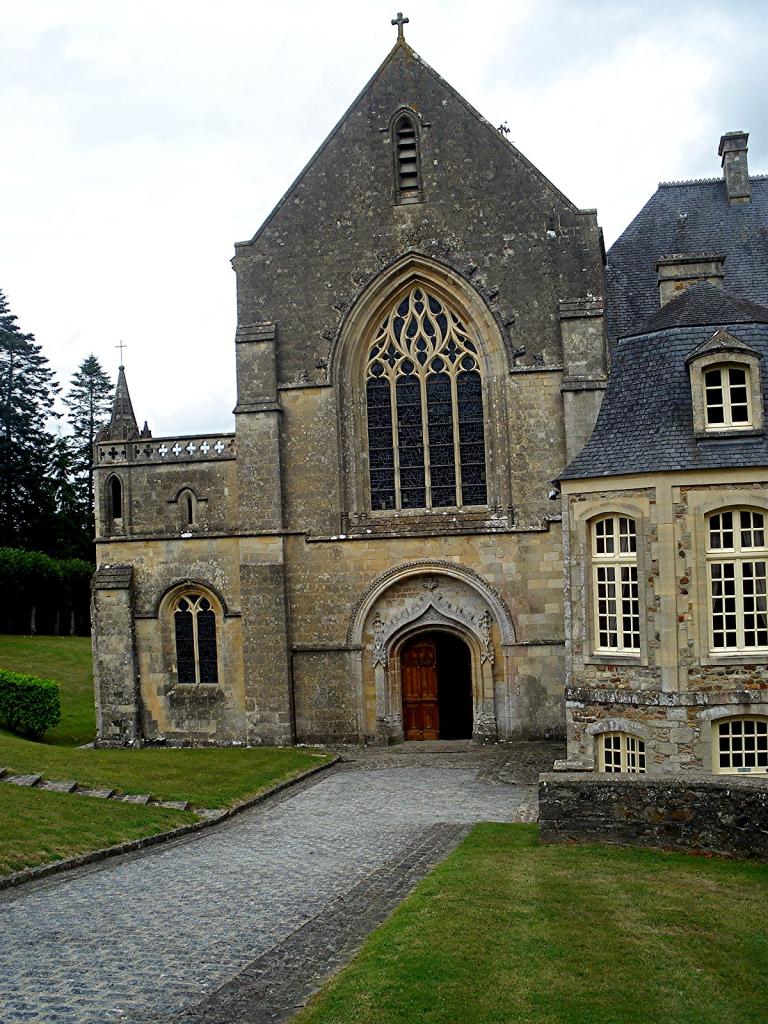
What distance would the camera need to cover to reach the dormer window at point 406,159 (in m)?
26.9

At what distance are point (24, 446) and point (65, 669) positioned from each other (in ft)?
69.6

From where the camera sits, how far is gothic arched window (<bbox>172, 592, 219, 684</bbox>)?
89.2 feet

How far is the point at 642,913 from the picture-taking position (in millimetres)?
10766

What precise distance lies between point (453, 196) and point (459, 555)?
8.64m

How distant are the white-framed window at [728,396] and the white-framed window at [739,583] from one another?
1.68 m

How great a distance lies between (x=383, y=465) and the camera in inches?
1066

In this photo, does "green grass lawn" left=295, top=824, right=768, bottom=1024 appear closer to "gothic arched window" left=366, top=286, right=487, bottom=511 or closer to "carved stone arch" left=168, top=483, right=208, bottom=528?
"gothic arched window" left=366, top=286, right=487, bottom=511

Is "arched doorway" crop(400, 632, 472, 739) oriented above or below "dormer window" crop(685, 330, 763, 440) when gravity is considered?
below

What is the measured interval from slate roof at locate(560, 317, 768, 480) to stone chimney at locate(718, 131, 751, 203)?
1154 centimetres

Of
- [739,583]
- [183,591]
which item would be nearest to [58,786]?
[183,591]

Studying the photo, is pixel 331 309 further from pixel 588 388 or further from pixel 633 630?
pixel 633 630

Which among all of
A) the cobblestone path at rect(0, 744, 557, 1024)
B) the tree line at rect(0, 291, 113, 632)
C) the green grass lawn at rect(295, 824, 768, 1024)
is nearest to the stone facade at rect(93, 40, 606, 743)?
the cobblestone path at rect(0, 744, 557, 1024)

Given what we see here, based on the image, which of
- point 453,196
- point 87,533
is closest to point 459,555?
point 453,196

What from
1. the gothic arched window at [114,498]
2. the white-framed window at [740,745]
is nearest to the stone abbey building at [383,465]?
the gothic arched window at [114,498]
